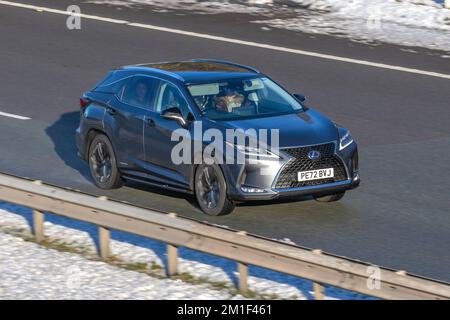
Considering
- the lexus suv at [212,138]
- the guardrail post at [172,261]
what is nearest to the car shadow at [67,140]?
the lexus suv at [212,138]

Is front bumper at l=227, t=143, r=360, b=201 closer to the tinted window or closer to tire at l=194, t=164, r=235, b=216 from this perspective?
tire at l=194, t=164, r=235, b=216

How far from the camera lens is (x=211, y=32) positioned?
23.3 metres

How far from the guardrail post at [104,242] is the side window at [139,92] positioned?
2551 millimetres

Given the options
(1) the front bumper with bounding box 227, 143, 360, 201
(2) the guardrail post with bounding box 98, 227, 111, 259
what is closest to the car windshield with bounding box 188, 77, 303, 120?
(1) the front bumper with bounding box 227, 143, 360, 201

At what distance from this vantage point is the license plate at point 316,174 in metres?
12.7

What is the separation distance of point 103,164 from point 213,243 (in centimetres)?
432

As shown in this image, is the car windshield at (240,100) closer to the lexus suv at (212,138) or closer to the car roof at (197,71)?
the lexus suv at (212,138)

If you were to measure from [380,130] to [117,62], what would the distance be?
592 centimetres

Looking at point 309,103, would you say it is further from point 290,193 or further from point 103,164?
point 290,193

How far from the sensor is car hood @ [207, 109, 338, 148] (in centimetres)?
Answer: 1284

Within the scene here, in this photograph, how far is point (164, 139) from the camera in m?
13.6

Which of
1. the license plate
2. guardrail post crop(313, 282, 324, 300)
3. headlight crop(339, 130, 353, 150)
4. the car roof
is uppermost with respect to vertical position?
the car roof

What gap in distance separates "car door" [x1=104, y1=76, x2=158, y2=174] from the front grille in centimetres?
202
